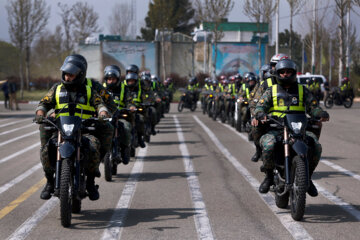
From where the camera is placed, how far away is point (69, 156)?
6789 mm

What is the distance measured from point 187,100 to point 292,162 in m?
28.4

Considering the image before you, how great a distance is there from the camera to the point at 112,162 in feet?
35.4

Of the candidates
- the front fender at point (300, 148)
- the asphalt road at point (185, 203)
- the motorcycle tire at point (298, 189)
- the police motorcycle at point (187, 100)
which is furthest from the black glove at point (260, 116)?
the police motorcycle at point (187, 100)

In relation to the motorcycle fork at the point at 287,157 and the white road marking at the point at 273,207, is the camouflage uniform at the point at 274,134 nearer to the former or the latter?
the motorcycle fork at the point at 287,157

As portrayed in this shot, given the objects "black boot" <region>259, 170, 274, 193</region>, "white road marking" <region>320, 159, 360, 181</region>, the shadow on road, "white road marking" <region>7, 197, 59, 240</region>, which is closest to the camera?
"white road marking" <region>7, 197, 59, 240</region>

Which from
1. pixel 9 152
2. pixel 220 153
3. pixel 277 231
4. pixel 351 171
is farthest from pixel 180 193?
pixel 9 152

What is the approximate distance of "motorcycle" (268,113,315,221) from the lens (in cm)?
689

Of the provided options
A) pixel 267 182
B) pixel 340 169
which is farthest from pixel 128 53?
pixel 267 182

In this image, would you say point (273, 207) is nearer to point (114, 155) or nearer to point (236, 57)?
point (114, 155)

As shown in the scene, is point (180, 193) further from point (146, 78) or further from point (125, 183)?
point (146, 78)

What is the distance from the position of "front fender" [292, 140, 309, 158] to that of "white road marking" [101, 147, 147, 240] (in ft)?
6.49

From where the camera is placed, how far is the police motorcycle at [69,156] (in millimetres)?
6715

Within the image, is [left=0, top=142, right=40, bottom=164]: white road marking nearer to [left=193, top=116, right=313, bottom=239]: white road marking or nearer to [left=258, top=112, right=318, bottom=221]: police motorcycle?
[left=193, top=116, right=313, bottom=239]: white road marking

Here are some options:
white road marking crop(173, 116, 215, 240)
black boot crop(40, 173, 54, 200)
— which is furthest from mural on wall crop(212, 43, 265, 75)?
black boot crop(40, 173, 54, 200)
